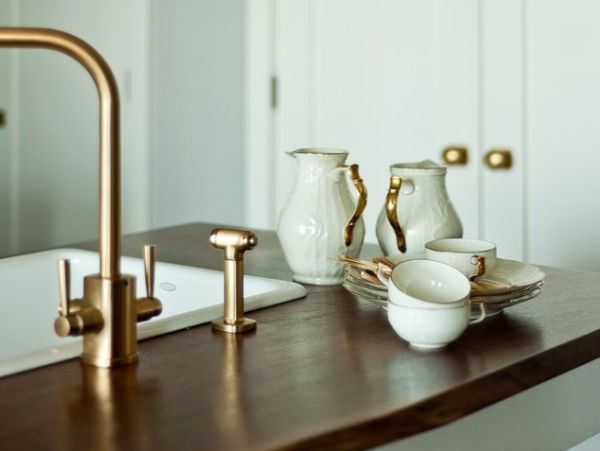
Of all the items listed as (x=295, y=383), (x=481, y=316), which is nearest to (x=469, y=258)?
(x=481, y=316)

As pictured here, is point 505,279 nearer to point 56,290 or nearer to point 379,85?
point 56,290

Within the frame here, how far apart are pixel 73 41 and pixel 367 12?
188 centimetres

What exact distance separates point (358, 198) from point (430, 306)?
36cm

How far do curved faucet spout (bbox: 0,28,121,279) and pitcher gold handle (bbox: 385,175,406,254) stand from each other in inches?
20.1

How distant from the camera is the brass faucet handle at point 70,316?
100 cm

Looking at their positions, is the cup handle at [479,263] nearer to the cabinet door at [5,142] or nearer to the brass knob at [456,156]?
the brass knob at [456,156]

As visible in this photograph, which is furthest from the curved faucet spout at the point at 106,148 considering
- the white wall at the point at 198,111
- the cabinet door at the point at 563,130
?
the white wall at the point at 198,111

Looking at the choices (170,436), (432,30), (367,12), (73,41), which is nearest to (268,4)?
(367,12)

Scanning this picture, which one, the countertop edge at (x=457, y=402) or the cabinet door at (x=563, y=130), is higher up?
the cabinet door at (x=563, y=130)

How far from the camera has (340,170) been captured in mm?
1478

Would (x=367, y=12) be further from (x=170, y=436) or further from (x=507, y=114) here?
(x=170, y=436)

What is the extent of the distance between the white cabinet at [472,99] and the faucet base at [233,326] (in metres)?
1.47

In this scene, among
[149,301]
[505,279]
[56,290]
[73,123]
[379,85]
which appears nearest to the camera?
[149,301]

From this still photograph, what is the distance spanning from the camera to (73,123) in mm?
3650
